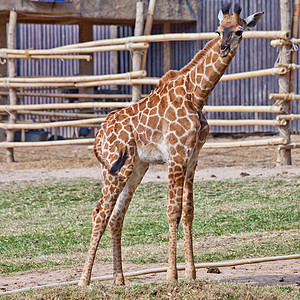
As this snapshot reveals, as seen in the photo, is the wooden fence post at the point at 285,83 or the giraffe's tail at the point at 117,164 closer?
the giraffe's tail at the point at 117,164

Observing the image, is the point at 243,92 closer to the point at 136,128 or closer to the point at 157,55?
the point at 157,55

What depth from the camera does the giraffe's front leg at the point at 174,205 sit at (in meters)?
4.03

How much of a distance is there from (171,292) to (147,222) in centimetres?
Answer: 296

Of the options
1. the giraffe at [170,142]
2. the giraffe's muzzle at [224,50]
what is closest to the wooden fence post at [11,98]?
the giraffe at [170,142]

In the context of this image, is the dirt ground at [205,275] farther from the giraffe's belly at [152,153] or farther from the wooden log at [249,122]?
the wooden log at [249,122]

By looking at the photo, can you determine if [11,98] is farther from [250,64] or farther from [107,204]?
[107,204]

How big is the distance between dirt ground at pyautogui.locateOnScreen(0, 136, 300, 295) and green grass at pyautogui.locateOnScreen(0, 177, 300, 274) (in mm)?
383

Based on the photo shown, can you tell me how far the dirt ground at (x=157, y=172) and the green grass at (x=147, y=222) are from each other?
0.38 metres

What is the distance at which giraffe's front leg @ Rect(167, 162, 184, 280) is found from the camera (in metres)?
4.03

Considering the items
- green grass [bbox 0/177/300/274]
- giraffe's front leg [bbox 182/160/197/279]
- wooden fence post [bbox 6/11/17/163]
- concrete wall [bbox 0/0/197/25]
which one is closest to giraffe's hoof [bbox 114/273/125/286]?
giraffe's front leg [bbox 182/160/197/279]

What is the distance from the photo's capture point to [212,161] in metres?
10.9

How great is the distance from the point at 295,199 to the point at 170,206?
12.5 ft

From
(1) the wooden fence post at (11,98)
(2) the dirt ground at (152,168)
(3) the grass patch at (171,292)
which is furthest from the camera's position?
(1) the wooden fence post at (11,98)

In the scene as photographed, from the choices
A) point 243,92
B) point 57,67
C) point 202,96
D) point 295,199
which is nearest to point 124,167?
point 202,96
